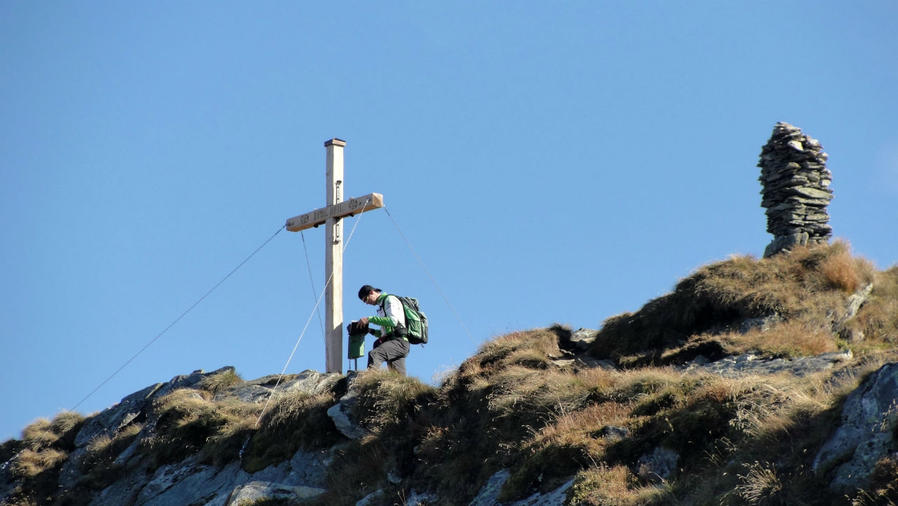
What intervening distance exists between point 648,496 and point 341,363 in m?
10.2

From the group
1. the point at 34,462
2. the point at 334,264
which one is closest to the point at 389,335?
the point at 334,264

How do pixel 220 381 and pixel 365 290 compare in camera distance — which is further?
pixel 220 381

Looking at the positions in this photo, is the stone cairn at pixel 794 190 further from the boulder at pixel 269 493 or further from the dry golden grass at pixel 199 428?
the dry golden grass at pixel 199 428

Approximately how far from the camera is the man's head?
1781 cm

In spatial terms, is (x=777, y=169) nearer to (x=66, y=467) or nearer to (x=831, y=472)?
(x=831, y=472)

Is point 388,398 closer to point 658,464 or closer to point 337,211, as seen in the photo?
point 658,464

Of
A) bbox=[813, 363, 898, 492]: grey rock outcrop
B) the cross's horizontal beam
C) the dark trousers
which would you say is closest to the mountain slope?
bbox=[813, 363, 898, 492]: grey rock outcrop

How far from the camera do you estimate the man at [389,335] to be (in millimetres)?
17344

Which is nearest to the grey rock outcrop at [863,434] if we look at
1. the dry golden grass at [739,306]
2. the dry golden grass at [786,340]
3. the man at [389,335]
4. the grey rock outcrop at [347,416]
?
the dry golden grass at [786,340]

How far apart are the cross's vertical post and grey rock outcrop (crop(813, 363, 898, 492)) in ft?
38.9

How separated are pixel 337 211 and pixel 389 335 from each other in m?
4.12

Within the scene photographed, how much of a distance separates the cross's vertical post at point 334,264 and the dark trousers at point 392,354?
8.65 ft

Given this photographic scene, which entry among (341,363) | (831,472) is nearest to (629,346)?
(341,363)

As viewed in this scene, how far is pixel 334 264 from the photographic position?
20.4m
